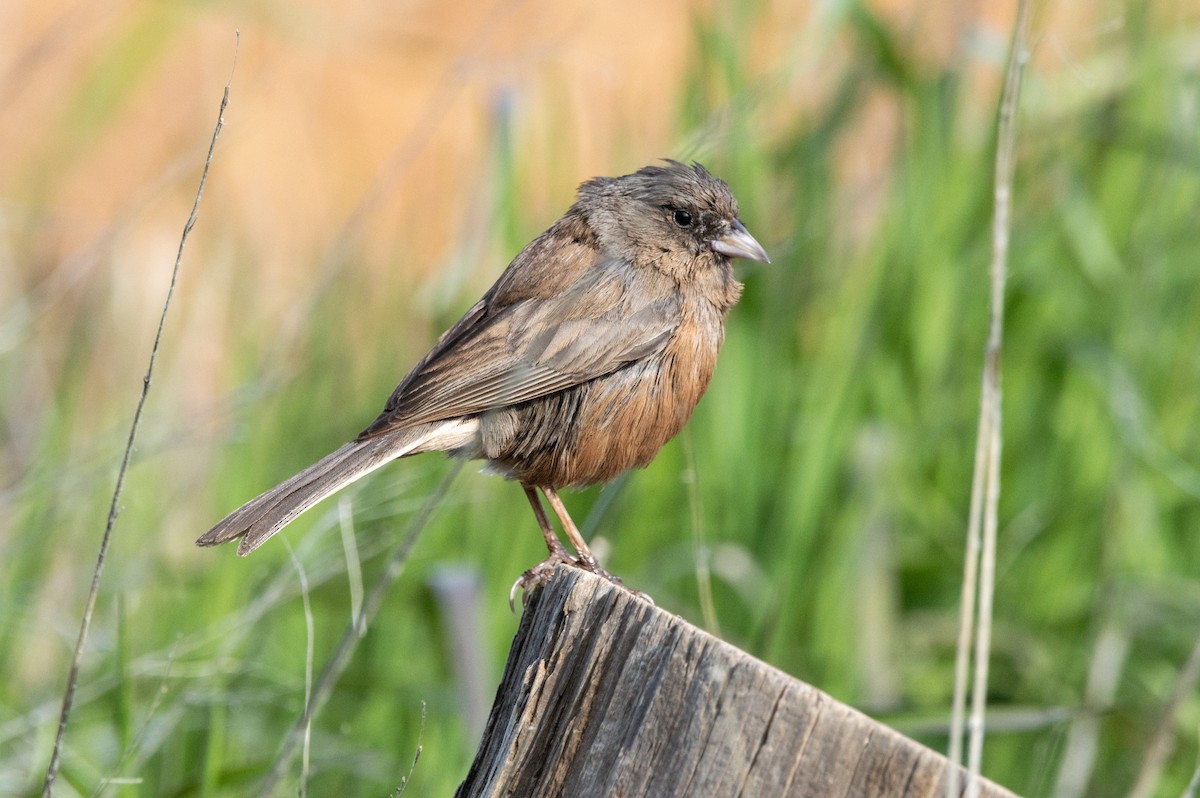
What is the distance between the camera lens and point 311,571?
3.42 meters

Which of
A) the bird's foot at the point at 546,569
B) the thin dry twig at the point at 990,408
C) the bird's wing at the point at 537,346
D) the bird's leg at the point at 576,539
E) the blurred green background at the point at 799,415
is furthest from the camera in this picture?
the blurred green background at the point at 799,415

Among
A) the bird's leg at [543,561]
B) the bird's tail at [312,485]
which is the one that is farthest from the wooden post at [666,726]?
the bird's tail at [312,485]

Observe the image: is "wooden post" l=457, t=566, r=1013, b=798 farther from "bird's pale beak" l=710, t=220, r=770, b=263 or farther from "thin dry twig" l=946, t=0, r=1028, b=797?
"bird's pale beak" l=710, t=220, r=770, b=263

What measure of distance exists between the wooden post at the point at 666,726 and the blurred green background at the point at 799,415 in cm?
163

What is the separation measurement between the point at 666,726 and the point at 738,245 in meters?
1.98

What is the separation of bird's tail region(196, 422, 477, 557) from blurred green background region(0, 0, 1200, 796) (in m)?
0.38

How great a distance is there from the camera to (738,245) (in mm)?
3592

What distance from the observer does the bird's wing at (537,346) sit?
3.23 m

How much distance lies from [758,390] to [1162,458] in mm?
1232

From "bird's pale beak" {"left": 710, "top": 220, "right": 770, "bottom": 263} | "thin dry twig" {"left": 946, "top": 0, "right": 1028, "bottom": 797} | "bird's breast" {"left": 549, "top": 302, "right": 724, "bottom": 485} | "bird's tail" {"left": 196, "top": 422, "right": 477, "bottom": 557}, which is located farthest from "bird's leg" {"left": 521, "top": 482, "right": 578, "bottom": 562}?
"thin dry twig" {"left": 946, "top": 0, "right": 1028, "bottom": 797}

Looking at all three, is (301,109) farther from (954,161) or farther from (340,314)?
(954,161)

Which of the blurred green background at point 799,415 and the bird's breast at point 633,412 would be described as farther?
the blurred green background at point 799,415

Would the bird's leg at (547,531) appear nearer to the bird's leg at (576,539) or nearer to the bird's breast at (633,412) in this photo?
the bird's leg at (576,539)

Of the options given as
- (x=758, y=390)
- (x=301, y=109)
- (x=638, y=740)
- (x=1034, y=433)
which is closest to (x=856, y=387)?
(x=758, y=390)
